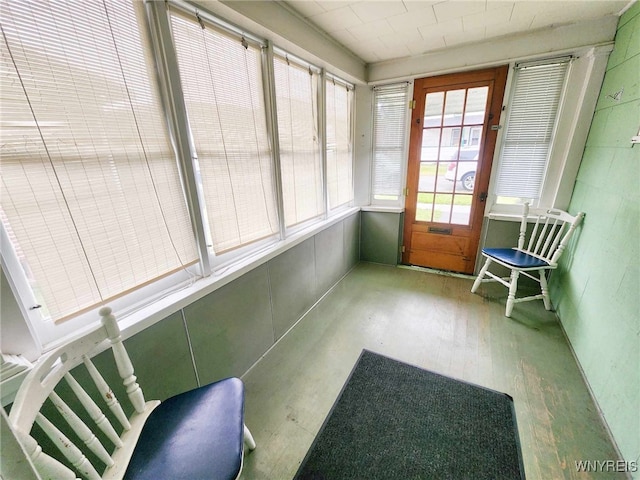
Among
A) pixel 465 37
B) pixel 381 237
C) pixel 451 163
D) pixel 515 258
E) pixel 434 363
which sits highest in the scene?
pixel 465 37

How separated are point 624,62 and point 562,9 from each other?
0.58 metres

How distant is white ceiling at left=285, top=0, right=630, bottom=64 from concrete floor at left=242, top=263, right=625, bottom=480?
2.41m

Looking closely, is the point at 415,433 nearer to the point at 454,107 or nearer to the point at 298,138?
the point at 298,138

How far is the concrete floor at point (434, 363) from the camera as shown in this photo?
1.31 meters

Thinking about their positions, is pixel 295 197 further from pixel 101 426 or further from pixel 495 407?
pixel 495 407

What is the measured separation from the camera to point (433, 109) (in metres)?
2.83

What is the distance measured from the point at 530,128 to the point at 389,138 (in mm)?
1366

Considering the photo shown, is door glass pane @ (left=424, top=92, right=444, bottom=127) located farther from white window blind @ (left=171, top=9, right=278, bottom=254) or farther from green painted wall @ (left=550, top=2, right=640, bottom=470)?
white window blind @ (left=171, top=9, right=278, bottom=254)

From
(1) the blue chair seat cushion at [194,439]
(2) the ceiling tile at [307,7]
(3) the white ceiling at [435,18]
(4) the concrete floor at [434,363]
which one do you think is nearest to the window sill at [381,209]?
(4) the concrete floor at [434,363]

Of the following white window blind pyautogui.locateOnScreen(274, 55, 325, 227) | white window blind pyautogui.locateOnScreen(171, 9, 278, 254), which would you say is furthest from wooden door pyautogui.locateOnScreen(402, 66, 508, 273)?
white window blind pyautogui.locateOnScreen(171, 9, 278, 254)

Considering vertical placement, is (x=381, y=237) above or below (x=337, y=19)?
below

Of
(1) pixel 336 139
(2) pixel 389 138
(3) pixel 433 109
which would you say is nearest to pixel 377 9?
(1) pixel 336 139

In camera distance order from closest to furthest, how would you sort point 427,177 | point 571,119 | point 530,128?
1. point 571,119
2. point 530,128
3. point 427,177

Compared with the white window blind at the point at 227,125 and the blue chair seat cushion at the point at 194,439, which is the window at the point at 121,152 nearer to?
the white window blind at the point at 227,125
